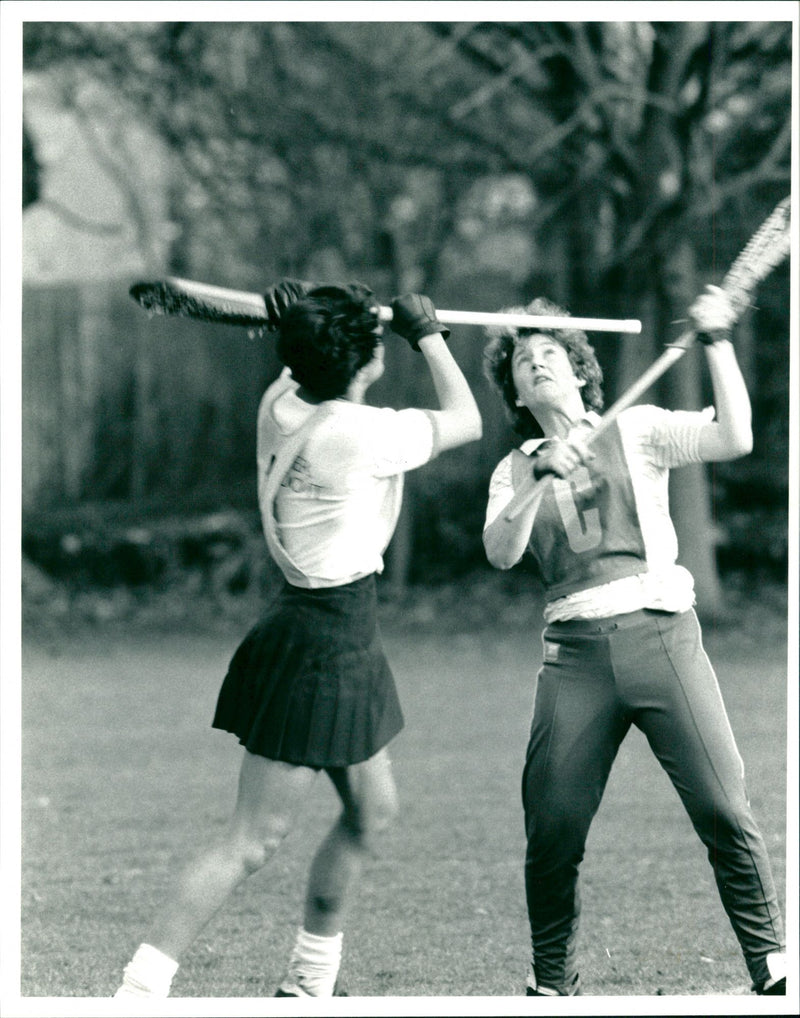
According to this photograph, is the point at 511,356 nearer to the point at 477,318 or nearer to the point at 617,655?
the point at 477,318

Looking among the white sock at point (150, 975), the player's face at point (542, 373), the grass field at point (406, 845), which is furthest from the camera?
the grass field at point (406, 845)

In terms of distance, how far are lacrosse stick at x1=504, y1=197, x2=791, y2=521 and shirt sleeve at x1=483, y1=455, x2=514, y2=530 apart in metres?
0.05

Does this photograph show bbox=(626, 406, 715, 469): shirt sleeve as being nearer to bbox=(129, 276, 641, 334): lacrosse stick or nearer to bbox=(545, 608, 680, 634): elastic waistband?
bbox=(129, 276, 641, 334): lacrosse stick

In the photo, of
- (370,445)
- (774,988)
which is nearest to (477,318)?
(370,445)

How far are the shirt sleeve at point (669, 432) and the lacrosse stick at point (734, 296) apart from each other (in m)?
0.05

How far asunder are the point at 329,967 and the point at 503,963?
644 mm

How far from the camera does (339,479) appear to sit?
378 cm

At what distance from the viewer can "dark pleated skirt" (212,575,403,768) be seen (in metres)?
3.74

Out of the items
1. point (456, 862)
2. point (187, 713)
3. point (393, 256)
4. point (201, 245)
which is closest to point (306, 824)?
point (456, 862)

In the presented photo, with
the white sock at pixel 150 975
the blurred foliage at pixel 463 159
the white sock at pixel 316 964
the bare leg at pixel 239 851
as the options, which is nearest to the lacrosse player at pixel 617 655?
the white sock at pixel 316 964

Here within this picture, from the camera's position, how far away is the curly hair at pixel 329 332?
148 inches

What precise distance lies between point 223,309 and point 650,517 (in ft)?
3.64

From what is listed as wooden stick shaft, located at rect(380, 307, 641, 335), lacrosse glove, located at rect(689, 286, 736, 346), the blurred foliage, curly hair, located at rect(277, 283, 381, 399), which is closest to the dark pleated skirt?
curly hair, located at rect(277, 283, 381, 399)

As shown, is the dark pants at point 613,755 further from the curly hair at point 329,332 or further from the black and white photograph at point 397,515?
the curly hair at point 329,332
